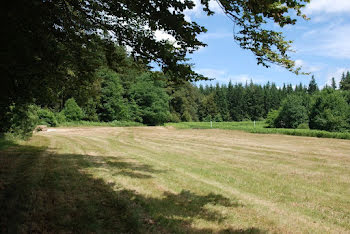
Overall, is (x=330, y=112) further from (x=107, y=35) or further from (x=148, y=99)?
(x=107, y=35)

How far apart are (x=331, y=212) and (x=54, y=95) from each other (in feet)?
27.9

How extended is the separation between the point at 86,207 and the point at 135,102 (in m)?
48.4

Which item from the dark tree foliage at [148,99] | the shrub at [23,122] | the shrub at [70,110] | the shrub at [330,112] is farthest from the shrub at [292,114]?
the shrub at [23,122]

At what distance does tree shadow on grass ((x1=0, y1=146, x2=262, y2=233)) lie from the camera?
404cm

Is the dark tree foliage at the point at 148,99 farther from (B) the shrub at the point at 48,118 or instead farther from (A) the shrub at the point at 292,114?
(A) the shrub at the point at 292,114

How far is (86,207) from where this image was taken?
15.9ft

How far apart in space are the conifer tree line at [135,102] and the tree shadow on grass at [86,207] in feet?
8.00

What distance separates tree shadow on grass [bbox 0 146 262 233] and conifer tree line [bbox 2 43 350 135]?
244 centimetres

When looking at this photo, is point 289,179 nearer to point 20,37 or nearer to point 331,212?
point 331,212

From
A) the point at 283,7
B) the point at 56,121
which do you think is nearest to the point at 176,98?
the point at 56,121

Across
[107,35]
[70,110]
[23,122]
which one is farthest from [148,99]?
[107,35]

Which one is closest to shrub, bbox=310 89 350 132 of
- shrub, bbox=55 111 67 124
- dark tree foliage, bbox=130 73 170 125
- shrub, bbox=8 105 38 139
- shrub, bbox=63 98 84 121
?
dark tree foliage, bbox=130 73 170 125

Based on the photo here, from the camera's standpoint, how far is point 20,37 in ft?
12.7

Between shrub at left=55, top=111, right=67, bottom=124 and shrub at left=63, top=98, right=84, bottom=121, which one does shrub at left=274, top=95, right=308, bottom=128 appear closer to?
shrub at left=63, top=98, right=84, bottom=121
